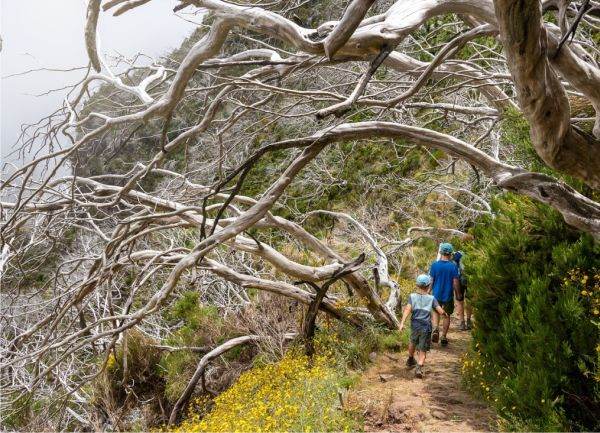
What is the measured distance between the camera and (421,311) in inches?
231

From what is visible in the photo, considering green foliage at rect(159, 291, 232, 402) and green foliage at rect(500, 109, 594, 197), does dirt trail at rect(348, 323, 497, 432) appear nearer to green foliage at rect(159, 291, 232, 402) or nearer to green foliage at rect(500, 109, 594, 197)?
green foliage at rect(500, 109, 594, 197)

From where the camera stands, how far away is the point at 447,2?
281 centimetres

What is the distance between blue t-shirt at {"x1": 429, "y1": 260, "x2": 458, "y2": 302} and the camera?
6836 mm

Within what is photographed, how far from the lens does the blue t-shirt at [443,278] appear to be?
6.84m

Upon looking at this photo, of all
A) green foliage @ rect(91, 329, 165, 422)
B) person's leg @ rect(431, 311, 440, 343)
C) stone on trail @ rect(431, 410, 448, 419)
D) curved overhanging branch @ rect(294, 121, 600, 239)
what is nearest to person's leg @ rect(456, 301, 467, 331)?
person's leg @ rect(431, 311, 440, 343)

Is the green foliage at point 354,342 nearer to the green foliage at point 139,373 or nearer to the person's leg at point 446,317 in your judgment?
the person's leg at point 446,317

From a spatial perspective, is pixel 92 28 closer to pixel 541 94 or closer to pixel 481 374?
pixel 541 94

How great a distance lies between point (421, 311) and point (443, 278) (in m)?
1.19

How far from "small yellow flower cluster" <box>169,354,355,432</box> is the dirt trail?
0.34m

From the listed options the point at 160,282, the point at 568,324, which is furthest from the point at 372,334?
the point at 160,282

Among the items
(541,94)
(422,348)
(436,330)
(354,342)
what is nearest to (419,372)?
(422,348)

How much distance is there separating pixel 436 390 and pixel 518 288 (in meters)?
1.69

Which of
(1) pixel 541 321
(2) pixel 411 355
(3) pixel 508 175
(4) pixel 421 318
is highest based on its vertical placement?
(3) pixel 508 175

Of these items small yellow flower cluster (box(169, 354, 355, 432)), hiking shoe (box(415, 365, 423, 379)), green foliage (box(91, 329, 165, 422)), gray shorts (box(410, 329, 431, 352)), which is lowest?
green foliage (box(91, 329, 165, 422))
